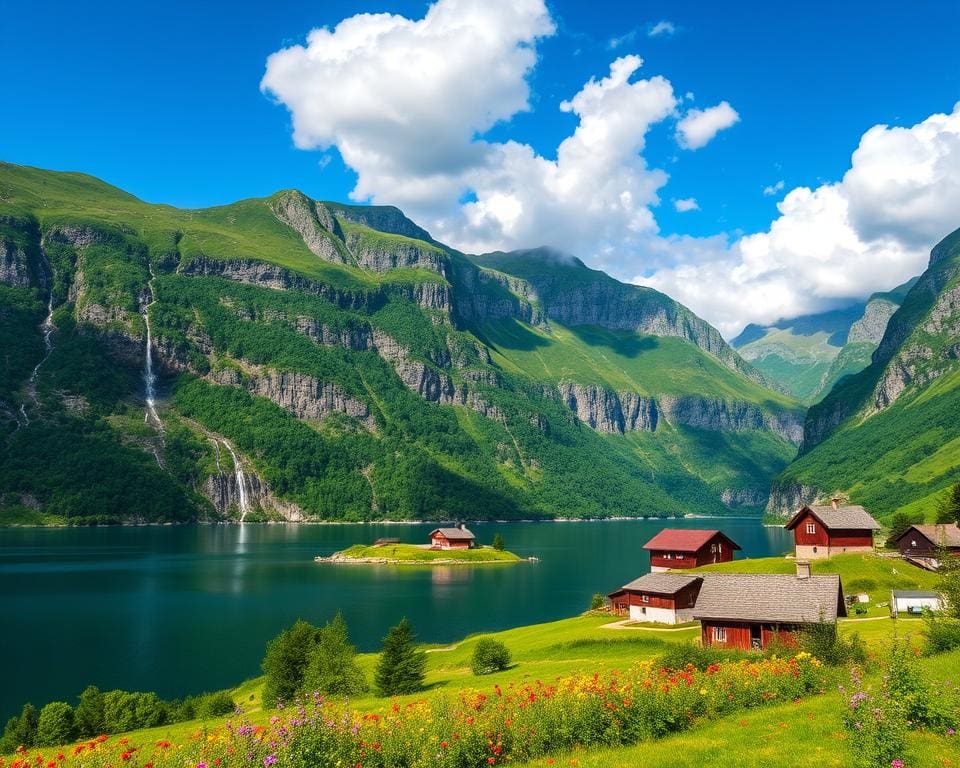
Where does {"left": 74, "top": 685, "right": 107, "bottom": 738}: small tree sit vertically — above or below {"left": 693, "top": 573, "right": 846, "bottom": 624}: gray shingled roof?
below

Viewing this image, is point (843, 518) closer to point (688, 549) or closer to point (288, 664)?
point (688, 549)

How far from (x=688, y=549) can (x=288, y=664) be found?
6028 centimetres

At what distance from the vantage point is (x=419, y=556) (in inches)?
6757

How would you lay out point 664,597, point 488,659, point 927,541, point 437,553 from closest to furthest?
point 488,659
point 664,597
point 927,541
point 437,553

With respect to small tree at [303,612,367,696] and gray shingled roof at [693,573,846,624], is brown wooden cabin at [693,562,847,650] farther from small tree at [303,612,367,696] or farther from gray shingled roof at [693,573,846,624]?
small tree at [303,612,367,696]

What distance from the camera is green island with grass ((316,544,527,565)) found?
557 ft

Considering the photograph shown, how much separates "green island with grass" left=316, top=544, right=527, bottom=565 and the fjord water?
893cm

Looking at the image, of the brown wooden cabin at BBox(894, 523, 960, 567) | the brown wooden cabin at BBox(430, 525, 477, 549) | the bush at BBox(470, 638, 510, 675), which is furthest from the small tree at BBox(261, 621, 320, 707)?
the brown wooden cabin at BBox(430, 525, 477, 549)

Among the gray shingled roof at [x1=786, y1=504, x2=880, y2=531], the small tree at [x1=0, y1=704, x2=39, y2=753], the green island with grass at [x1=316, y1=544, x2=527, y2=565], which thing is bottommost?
the green island with grass at [x1=316, y1=544, x2=527, y2=565]

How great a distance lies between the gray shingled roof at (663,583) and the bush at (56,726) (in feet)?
152

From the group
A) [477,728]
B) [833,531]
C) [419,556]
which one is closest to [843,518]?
[833,531]

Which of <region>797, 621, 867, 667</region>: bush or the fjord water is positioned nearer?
<region>797, 621, 867, 667</region>: bush

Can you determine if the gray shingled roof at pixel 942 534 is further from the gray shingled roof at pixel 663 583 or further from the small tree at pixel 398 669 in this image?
the small tree at pixel 398 669

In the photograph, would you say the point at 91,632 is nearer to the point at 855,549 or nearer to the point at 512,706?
the point at 512,706
